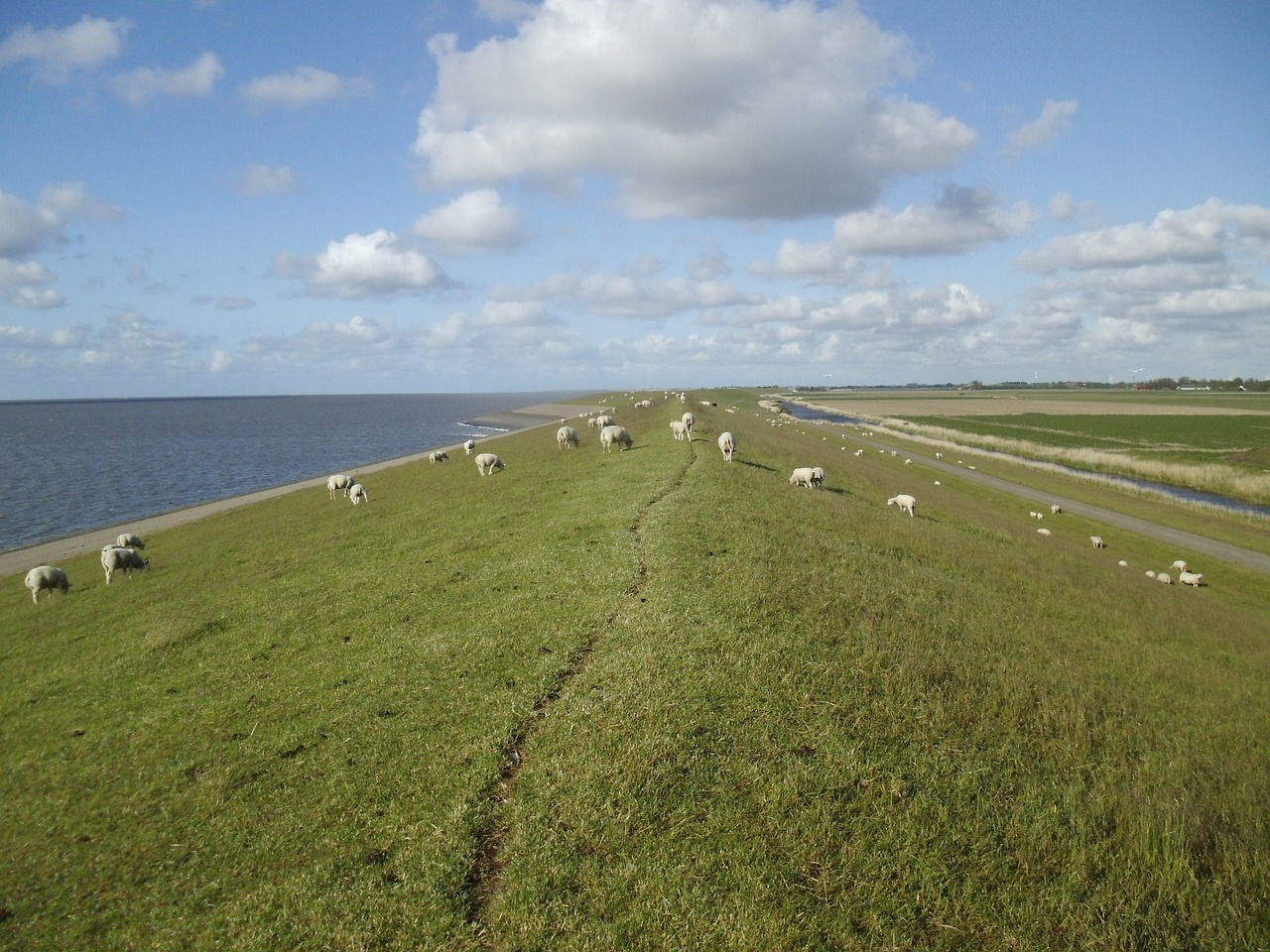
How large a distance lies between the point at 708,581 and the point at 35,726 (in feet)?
57.7

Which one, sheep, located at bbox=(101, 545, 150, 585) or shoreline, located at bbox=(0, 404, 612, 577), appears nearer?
sheep, located at bbox=(101, 545, 150, 585)

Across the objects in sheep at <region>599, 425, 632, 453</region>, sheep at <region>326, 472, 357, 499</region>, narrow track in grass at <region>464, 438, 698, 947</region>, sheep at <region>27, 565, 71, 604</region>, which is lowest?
sheep at <region>27, 565, 71, 604</region>

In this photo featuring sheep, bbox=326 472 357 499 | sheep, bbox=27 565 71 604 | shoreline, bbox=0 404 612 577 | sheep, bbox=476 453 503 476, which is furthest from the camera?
sheep, bbox=476 453 503 476

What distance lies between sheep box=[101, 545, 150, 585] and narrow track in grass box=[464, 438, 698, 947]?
97.8 feet

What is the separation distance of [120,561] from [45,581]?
116 inches

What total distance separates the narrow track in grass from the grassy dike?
0.06 metres

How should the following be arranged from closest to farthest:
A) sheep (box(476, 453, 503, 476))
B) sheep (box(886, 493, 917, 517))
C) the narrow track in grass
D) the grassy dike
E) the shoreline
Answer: the narrow track in grass → the grassy dike → the shoreline → sheep (box(886, 493, 917, 517)) → sheep (box(476, 453, 503, 476))

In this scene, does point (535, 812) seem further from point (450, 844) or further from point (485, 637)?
point (485, 637)

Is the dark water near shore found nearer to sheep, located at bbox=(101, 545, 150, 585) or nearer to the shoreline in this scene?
sheep, located at bbox=(101, 545, 150, 585)

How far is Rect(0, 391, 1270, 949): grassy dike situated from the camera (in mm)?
8641

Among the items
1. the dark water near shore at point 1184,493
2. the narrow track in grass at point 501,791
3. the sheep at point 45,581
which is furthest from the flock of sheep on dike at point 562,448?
the narrow track in grass at point 501,791

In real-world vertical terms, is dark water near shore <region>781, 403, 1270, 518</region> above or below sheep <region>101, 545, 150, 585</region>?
below

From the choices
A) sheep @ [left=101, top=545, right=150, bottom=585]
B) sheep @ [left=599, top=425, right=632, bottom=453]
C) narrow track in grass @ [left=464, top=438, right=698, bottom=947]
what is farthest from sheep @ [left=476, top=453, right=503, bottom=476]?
narrow track in grass @ [left=464, top=438, right=698, bottom=947]

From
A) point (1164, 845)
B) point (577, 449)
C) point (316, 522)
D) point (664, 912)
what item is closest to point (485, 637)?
point (664, 912)
